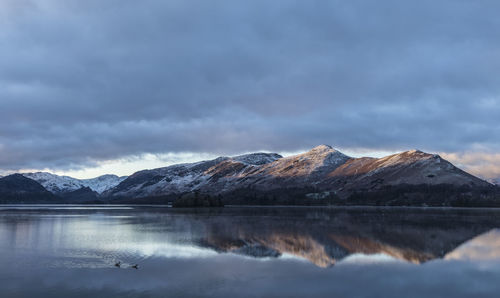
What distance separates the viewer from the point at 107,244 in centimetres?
5531

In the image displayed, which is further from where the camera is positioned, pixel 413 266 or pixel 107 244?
pixel 107 244

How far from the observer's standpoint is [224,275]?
115 feet

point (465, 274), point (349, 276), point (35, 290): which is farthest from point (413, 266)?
point (35, 290)

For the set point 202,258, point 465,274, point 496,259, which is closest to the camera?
point 465,274

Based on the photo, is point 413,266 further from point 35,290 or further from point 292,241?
point 35,290

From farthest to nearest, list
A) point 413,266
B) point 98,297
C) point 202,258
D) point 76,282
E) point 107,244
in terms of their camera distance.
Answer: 1. point 107,244
2. point 202,258
3. point 413,266
4. point 76,282
5. point 98,297

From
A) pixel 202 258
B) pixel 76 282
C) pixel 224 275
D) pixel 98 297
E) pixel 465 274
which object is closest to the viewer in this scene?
pixel 98 297

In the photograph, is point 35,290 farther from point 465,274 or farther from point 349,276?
point 465,274

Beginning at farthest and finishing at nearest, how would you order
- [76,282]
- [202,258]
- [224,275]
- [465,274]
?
[202,258]
[465,274]
[224,275]
[76,282]

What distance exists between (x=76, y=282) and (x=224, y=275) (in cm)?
1164

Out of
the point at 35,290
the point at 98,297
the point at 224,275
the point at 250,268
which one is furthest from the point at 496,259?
the point at 35,290

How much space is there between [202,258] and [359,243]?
23.8 meters

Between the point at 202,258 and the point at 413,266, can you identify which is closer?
the point at 413,266

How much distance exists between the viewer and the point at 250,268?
3822 cm
